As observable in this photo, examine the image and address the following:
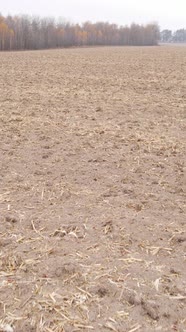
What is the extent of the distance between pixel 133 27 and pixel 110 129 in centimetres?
13431

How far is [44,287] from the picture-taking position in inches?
114

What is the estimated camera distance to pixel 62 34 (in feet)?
304

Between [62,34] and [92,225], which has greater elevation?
[62,34]

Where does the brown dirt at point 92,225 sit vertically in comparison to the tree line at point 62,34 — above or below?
below

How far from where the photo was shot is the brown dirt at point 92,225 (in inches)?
105

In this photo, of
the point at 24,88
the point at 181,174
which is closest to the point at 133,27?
the point at 24,88

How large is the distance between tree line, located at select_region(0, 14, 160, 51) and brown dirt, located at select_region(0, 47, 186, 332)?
7248 cm

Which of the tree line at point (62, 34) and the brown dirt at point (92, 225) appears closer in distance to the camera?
the brown dirt at point (92, 225)

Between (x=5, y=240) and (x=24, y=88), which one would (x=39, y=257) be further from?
(x=24, y=88)

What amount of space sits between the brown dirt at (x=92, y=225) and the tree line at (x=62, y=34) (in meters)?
72.5

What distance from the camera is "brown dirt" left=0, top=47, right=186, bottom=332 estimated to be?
2.68m

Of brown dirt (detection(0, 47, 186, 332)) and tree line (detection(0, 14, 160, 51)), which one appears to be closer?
brown dirt (detection(0, 47, 186, 332))

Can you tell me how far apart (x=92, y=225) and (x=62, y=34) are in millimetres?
95476

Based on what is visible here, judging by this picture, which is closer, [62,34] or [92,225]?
[92,225]
